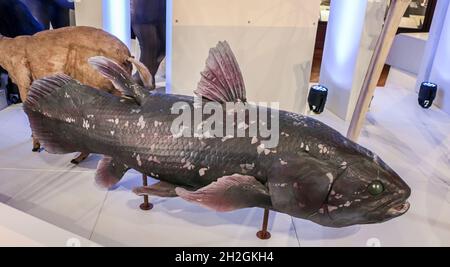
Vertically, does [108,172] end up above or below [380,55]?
below

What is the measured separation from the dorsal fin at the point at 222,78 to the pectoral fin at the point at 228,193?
0.22 metres

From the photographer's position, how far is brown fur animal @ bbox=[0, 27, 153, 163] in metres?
1.50

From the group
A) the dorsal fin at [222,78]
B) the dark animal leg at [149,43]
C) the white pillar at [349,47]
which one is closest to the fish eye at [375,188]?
the dorsal fin at [222,78]

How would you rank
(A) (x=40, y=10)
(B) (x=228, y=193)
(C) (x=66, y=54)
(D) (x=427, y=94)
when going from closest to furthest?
(B) (x=228, y=193), (C) (x=66, y=54), (A) (x=40, y=10), (D) (x=427, y=94)

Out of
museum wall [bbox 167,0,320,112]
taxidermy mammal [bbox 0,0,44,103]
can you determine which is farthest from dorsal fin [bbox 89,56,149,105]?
taxidermy mammal [bbox 0,0,44,103]

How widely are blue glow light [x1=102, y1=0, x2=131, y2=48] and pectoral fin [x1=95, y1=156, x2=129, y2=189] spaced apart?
4.04 ft

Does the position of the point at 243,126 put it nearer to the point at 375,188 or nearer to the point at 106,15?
the point at 375,188

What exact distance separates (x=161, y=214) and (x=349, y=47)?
5.16 feet

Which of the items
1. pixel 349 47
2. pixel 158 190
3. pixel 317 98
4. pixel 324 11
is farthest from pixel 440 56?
pixel 158 190

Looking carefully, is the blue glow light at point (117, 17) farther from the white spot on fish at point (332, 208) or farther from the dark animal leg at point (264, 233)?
the white spot on fish at point (332, 208)

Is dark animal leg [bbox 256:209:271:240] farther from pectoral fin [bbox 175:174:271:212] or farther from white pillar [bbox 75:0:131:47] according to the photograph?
white pillar [bbox 75:0:131:47]

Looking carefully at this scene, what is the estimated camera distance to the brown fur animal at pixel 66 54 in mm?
1503

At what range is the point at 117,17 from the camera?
2145 mm
